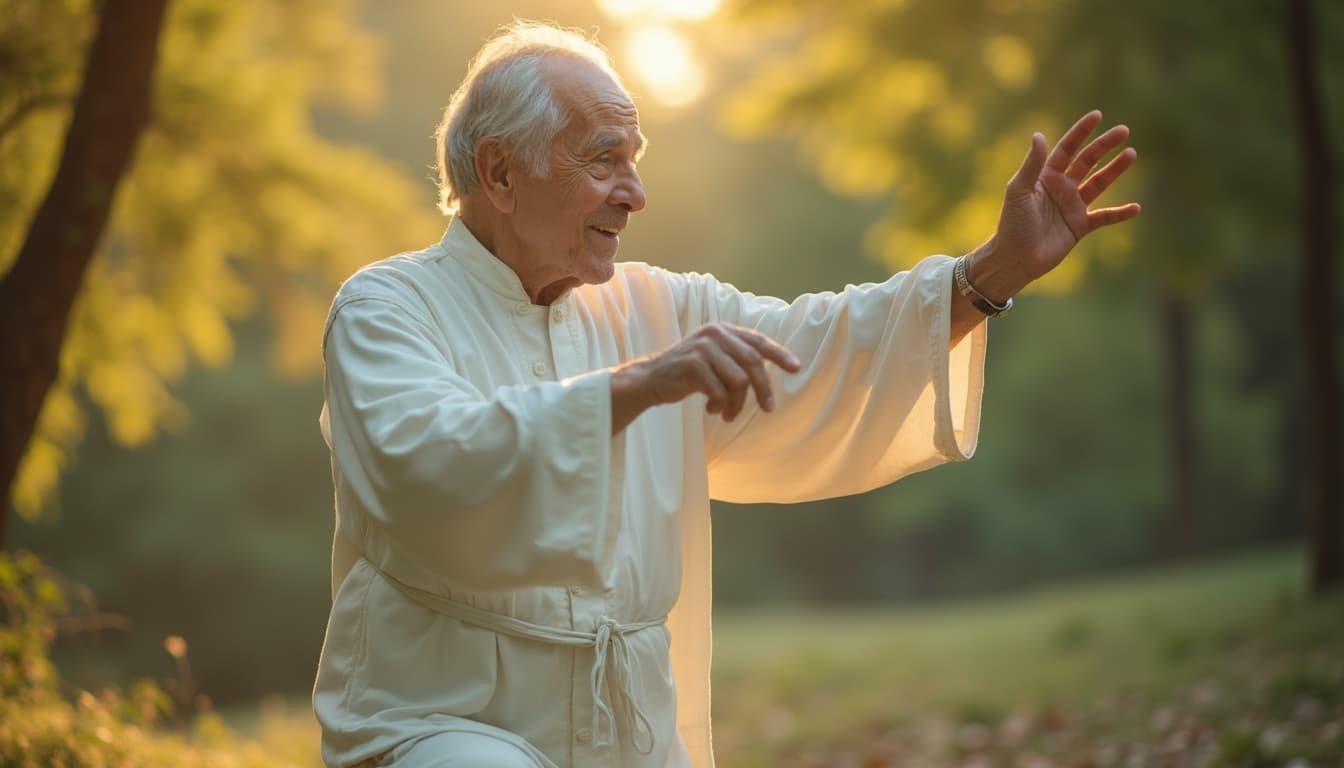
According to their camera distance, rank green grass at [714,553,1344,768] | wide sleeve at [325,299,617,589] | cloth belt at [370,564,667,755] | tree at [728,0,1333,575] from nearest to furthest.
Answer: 1. wide sleeve at [325,299,617,589]
2. cloth belt at [370,564,667,755]
3. green grass at [714,553,1344,768]
4. tree at [728,0,1333,575]

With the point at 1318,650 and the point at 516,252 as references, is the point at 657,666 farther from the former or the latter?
the point at 1318,650

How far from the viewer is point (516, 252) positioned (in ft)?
9.54

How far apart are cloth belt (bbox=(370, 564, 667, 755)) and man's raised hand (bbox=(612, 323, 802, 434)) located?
0.59 m

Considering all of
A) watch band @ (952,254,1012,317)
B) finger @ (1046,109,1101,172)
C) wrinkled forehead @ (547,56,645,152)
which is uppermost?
wrinkled forehead @ (547,56,645,152)

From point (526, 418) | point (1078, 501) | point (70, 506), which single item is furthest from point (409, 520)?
point (70, 506)

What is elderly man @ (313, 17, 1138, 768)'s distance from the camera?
228 centimetres

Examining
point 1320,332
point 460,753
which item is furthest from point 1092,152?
point 1320,332

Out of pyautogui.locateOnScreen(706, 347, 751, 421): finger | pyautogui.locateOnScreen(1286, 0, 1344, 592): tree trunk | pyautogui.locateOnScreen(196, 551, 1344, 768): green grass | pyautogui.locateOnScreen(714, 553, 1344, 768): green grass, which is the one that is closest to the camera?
pyautogui.locateOnScreen(706, 347, 751, 421): finger

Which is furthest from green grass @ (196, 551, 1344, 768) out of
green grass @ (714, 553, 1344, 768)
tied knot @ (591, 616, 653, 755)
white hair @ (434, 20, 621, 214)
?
white hair @ (434, 20, 621, 214)

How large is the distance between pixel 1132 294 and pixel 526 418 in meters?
11.6

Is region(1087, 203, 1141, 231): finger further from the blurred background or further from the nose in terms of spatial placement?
the blurred background

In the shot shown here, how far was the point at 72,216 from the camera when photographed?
4645 mm

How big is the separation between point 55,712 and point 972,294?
3.42 m

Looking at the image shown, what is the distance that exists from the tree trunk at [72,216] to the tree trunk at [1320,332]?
20.6 feet
